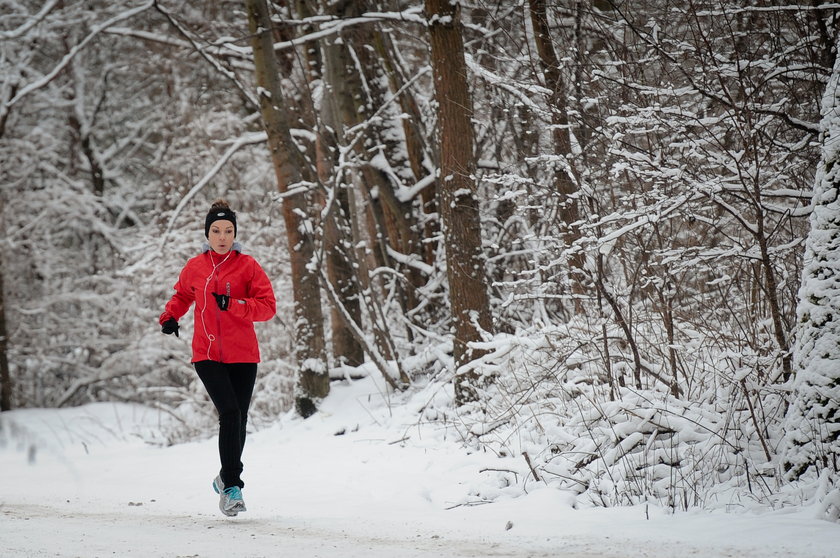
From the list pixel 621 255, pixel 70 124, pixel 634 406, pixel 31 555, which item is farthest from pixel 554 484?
pixel 70 124

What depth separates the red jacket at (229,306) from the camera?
5.12 meters

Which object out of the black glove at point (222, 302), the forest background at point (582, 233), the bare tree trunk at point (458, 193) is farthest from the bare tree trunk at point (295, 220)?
the black glove at point (222, 302)

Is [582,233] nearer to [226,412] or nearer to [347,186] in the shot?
[226,412]

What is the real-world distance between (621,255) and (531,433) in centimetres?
153

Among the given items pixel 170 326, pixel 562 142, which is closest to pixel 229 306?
pixel 170 326

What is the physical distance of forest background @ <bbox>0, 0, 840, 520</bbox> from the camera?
15.5 feet

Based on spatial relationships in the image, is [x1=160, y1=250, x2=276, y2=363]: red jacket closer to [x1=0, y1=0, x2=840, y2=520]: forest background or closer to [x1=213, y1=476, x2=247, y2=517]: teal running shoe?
[x1=213, y1=476, x2=247, y2=517]: teal running shoe

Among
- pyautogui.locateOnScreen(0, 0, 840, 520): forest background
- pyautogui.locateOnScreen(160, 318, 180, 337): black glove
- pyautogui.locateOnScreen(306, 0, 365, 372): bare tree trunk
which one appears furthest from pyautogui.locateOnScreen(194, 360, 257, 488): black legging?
pyautogui.locateOnScreen(306, 0, 365, 372): bare tree trunk

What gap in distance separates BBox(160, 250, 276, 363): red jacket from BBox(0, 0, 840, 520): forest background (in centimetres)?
125

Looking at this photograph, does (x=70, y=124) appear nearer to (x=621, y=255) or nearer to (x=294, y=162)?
(x=294, y=162)

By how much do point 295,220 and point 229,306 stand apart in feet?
16.7

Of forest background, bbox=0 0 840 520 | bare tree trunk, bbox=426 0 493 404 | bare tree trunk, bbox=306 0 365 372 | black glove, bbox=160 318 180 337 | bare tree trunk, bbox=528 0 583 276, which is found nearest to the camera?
forest background, bbox=0 0 840 520

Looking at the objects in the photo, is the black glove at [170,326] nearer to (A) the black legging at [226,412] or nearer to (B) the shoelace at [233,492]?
(A) the black legging at [226,412]

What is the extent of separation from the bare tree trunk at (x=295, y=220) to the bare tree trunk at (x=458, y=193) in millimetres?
2807
